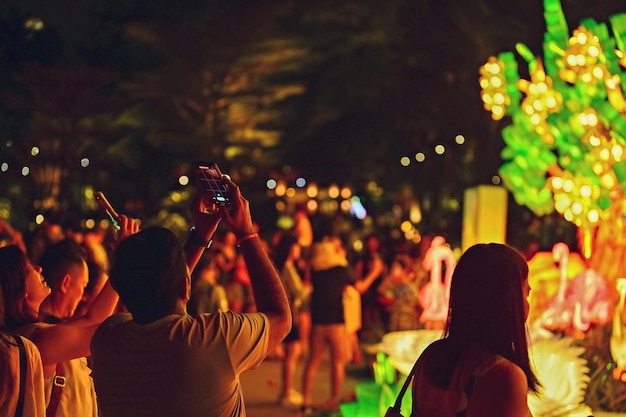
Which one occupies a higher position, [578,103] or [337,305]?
[578,103]

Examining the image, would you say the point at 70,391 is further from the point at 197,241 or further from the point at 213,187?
the point at 213,187

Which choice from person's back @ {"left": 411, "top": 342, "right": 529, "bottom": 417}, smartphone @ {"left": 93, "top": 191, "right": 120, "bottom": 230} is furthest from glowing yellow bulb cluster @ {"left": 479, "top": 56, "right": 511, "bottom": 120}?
person's back @ {"left": 411, "top": 342, "right": 529, "bottom": 417}

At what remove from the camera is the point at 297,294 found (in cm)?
1137

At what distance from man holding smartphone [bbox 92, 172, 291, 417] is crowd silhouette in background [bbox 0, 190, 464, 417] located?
0.14m

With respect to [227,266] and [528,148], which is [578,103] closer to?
[528,148]

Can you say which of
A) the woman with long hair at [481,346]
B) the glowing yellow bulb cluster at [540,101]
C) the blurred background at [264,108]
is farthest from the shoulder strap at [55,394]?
the blurred background at [264,108]

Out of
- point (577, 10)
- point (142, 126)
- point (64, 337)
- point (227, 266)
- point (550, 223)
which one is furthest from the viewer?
point (142, 126)

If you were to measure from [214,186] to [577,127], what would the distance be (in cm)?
806

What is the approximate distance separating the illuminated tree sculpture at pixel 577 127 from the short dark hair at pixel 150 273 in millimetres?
7633

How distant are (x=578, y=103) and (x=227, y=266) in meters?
5.48

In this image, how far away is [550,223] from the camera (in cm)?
2686

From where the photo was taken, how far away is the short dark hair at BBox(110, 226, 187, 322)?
9.57ft

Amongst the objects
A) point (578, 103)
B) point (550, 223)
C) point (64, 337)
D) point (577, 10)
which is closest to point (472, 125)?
point (550, 223)

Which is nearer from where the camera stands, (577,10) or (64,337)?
(64,337)
